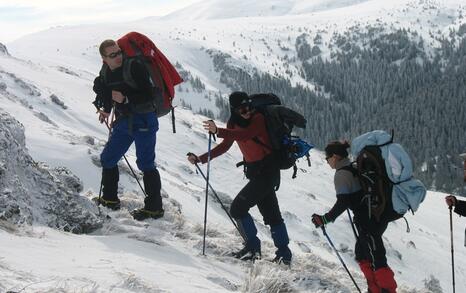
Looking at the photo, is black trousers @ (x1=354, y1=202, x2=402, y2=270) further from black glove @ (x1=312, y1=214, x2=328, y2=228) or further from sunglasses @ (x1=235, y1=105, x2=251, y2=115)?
sunglasses @ (x1=235, y1=105, x2=251, y2=115)

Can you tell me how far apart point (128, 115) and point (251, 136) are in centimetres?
187

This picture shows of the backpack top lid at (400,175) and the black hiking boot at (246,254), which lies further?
the black hiking boot at (246,254)

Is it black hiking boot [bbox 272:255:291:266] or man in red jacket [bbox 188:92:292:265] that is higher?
man in red jacket [bbox 188:92:292:265]

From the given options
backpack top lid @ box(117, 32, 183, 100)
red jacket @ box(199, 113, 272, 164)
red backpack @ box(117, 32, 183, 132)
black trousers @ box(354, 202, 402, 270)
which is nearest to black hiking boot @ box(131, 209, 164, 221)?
red backpack @ box(117, 32, 183, 132)

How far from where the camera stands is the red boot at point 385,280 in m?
6.55

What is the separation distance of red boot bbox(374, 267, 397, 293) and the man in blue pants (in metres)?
3.50

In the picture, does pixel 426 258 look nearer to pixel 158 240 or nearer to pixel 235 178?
pixel 235 178

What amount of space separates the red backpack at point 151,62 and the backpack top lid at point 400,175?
3.02 m

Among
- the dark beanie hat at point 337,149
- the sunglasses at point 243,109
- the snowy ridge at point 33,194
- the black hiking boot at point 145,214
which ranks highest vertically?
Answer: the sunglasses at point 243,109

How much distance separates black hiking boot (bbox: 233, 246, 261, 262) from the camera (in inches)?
287

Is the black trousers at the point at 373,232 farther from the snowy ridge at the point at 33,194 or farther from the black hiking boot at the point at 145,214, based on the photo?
the snowy ridge at the point at 33,194

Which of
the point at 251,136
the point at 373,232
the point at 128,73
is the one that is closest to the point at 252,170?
the point at 251,136

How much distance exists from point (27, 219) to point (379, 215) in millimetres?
4440

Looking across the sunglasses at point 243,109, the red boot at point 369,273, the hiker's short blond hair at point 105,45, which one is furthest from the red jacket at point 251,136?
the red boot at point 369,273
